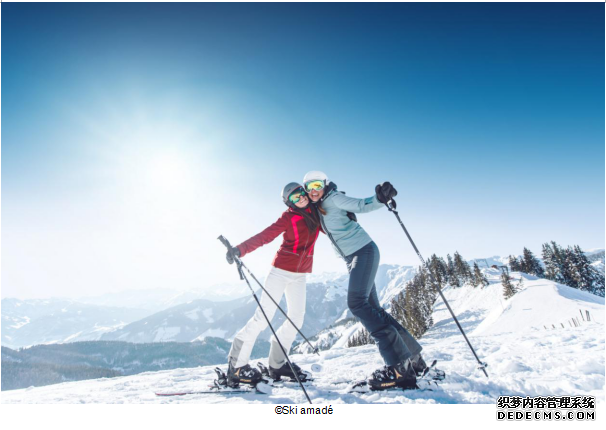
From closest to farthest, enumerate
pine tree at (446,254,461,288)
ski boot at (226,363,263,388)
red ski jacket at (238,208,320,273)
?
ski boot at (226,363,263,388), red ski jacket at (238,208,320,273), pine tree at (446,254,461,288)

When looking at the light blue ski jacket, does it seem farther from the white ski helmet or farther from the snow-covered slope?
the snow-covered slope

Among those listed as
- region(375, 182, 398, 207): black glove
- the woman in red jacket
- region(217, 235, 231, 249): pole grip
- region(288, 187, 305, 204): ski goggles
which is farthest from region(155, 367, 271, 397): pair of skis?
region(375, 182, 398, 207): black glove

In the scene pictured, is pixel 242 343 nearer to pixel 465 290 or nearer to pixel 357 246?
pixel 357 246

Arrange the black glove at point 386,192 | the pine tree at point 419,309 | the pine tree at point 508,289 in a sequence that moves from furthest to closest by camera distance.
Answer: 1. the pine tree at point 419,309
2. the pine tree at point 508,289
3. the black glove at point 386,192

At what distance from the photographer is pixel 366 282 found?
191 inches

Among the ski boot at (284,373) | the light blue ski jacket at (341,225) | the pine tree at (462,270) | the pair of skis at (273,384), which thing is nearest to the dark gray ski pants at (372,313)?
the light blue ski jacket at (341,225)

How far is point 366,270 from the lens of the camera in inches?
191

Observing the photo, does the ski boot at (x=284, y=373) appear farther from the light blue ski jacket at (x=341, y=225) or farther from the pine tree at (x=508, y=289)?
the pine tree at (x=508, y=289)

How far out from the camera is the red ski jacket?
549 cm

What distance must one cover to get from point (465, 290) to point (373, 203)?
78548 mm

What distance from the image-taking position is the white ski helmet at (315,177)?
535 cm

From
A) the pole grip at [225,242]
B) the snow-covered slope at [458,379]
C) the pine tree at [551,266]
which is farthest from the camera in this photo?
the pine tree at [551,266]

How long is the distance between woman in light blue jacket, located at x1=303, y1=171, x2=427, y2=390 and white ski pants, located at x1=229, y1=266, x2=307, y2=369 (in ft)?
3.57

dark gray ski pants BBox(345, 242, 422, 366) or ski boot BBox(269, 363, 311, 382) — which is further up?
dark gray ski pants BBox(345, 242, 422, 366)
